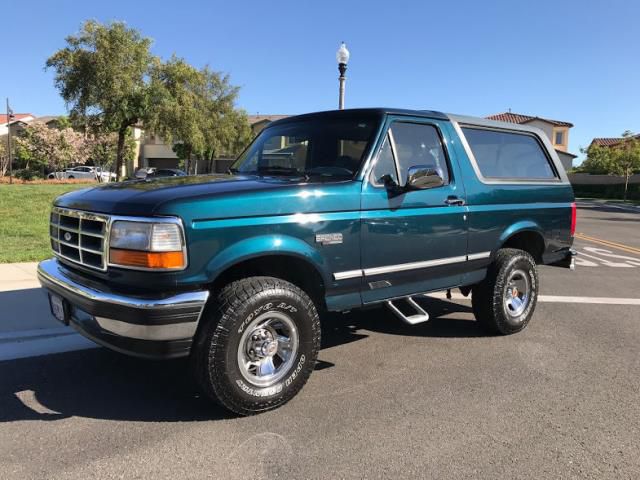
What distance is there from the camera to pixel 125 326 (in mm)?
3115

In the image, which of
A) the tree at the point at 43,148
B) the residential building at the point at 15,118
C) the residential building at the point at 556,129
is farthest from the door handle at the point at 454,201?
the residential building at the point at 15,118

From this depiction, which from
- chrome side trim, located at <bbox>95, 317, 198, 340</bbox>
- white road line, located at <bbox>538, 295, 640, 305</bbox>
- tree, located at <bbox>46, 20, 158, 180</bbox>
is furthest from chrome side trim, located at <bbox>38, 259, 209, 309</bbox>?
tree, located at <bbox>46, 20, 158, 180</bbox>

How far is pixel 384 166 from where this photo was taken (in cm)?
419

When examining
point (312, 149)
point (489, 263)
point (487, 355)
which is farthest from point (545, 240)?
point (312, 149)

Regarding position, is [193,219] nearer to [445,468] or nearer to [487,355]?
[445,468]

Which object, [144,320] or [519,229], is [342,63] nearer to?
[519,229]

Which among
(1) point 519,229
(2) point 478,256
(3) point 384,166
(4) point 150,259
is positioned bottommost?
(2) point 478,256

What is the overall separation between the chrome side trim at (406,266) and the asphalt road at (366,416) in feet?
2.82

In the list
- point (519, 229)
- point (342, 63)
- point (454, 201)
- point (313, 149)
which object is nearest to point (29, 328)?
point (313, 149)

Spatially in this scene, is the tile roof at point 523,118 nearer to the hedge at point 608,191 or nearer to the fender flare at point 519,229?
the hedge at point 608,191

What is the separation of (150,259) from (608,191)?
1878 inches

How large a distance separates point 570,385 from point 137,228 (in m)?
3.44

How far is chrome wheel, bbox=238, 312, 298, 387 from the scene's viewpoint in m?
3.46

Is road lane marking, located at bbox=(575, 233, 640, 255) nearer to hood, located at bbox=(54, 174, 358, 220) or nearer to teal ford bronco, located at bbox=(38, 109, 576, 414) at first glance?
teal ford bronco, located at bbox=(38, 109, 576, 414)
